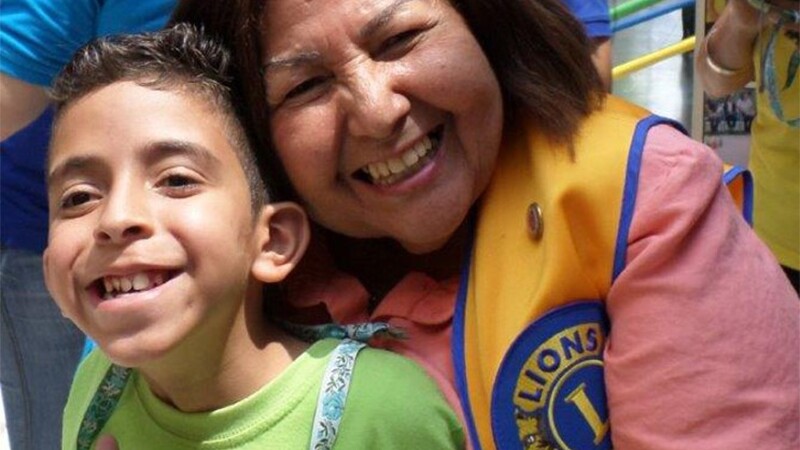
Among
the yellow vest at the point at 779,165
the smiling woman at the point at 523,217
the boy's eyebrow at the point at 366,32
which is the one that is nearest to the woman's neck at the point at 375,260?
the smiling woman at the point at 523,217

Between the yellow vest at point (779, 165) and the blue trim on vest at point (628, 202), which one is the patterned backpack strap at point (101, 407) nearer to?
the blue trim on vest at point (628, 202)

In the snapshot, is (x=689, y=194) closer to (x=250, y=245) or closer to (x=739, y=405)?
(x=739, y=405)

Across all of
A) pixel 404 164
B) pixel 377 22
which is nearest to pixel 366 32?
pixel 377 22

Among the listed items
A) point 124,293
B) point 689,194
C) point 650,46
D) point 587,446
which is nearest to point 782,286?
point 689,194

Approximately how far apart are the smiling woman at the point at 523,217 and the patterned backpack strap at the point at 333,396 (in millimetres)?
84

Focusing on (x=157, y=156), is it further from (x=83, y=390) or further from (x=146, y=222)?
(x=83, y=390)

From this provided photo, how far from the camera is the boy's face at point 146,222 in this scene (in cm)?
111

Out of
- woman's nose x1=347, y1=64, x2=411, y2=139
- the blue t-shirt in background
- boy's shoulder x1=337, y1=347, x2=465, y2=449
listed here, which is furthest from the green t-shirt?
the blue t-shirt in background

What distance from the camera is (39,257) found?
1906mm

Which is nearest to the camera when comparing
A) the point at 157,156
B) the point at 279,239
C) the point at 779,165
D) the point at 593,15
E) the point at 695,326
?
the point at 695,326

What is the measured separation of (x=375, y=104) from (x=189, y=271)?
0.25m

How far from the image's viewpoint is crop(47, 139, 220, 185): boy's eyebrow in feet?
3.81

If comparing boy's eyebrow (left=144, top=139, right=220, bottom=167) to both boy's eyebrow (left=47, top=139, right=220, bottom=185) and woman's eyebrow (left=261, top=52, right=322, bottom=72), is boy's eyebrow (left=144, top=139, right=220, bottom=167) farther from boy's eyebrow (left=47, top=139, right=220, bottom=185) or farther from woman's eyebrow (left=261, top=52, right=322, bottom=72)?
woman's eyebrow (left=261, top=52, right=322, bottom=72)

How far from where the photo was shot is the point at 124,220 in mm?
1103
